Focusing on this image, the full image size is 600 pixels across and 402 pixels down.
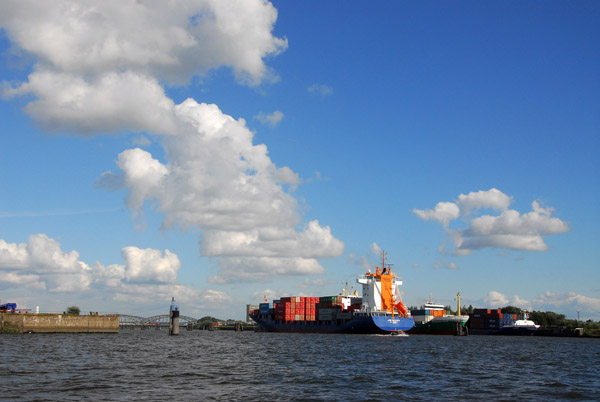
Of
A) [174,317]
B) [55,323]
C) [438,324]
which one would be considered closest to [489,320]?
[438,324]

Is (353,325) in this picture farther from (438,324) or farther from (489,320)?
(489,320)

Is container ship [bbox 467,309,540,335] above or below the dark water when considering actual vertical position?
below

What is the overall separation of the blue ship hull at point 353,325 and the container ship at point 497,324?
49.1 meters

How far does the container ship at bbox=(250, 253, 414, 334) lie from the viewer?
376 ft

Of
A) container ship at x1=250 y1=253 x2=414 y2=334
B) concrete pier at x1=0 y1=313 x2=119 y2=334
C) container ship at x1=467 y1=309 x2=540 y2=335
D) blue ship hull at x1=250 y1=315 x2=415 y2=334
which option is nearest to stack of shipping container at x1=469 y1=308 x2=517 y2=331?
container ship at x1=467 y1=309 x2=540 y2=335

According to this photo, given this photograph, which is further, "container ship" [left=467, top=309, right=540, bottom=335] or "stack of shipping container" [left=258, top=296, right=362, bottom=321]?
"container ship" [left=467, top=309, right=540, bottom=335]

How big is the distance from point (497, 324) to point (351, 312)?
5069 cm

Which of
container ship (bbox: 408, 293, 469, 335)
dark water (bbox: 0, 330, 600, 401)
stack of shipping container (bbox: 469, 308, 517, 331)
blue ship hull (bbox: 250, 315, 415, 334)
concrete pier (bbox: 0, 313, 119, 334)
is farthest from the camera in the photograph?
stack of shipping container (bbox: 469, 308, 517, 331)

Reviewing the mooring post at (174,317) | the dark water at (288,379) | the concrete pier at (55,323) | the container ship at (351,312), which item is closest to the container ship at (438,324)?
the container ship at (351,312)

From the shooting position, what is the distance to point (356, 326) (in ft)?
393

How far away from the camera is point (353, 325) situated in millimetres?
120938

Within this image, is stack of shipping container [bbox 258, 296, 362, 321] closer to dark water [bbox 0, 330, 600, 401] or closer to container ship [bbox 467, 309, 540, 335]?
container ship [bbox 467, 309, 540, 335]

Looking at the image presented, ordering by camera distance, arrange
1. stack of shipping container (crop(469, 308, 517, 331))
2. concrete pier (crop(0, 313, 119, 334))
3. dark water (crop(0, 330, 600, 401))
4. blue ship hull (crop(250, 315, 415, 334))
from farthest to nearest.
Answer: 1. stack of shipping container (crop(469, 308, 517, 331))
2. blue ship hull (crop(250, 315, 415, 334))
3. concrete pier (crop(0, 313, 119, 334))
4. dark water (crop(0, 330, 600, 401))

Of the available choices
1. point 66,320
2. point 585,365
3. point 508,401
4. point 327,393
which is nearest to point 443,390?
point 508,401
